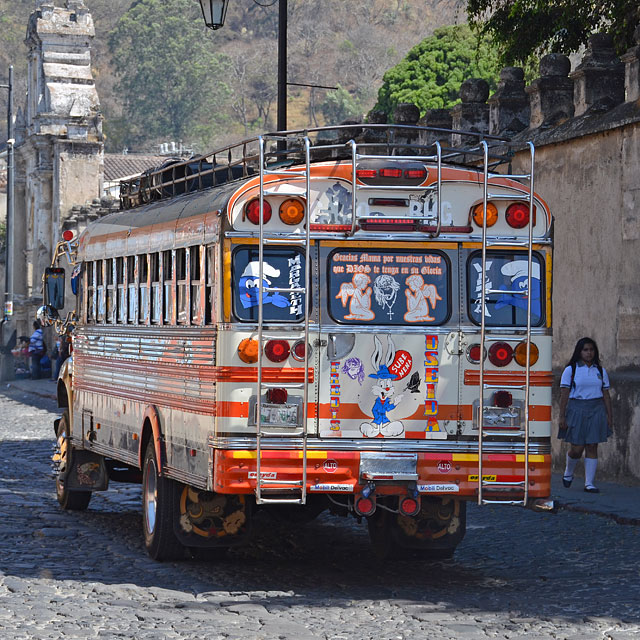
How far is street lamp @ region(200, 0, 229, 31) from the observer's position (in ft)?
66.6

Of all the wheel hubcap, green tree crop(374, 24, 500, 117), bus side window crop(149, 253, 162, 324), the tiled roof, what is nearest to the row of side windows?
bus side window crop(149, 253, 162, 324)

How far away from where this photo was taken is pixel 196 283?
11031mm

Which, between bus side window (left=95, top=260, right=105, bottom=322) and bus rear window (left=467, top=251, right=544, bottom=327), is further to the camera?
bus side window (left=95, top=260, right=105, bottom=322)

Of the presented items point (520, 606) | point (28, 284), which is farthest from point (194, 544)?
point (28, 284)

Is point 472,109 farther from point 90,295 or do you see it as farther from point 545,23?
point 90,295

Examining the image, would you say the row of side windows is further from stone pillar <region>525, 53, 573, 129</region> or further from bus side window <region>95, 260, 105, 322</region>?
stone pillar <region>525, 53, 573, 129</region>

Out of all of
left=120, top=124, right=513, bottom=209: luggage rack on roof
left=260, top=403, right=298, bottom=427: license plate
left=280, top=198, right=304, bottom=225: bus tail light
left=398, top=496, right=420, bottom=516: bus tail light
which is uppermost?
left=120, top=124, right=513, bottom=209: luggage rack on roof

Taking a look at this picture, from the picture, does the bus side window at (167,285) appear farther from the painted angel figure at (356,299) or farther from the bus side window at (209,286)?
the painted angel figure at (356,299)

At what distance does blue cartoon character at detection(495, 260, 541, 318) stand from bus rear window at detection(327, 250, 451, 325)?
1.38 ft

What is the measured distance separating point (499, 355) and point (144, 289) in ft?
11.1

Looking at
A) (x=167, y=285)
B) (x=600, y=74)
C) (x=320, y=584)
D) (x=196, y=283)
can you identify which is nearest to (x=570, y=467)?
(x=600, y=74)

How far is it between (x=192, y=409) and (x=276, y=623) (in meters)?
2.24

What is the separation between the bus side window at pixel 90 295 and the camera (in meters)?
14.6

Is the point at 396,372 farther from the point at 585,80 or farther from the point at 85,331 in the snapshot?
the point at 585,80
